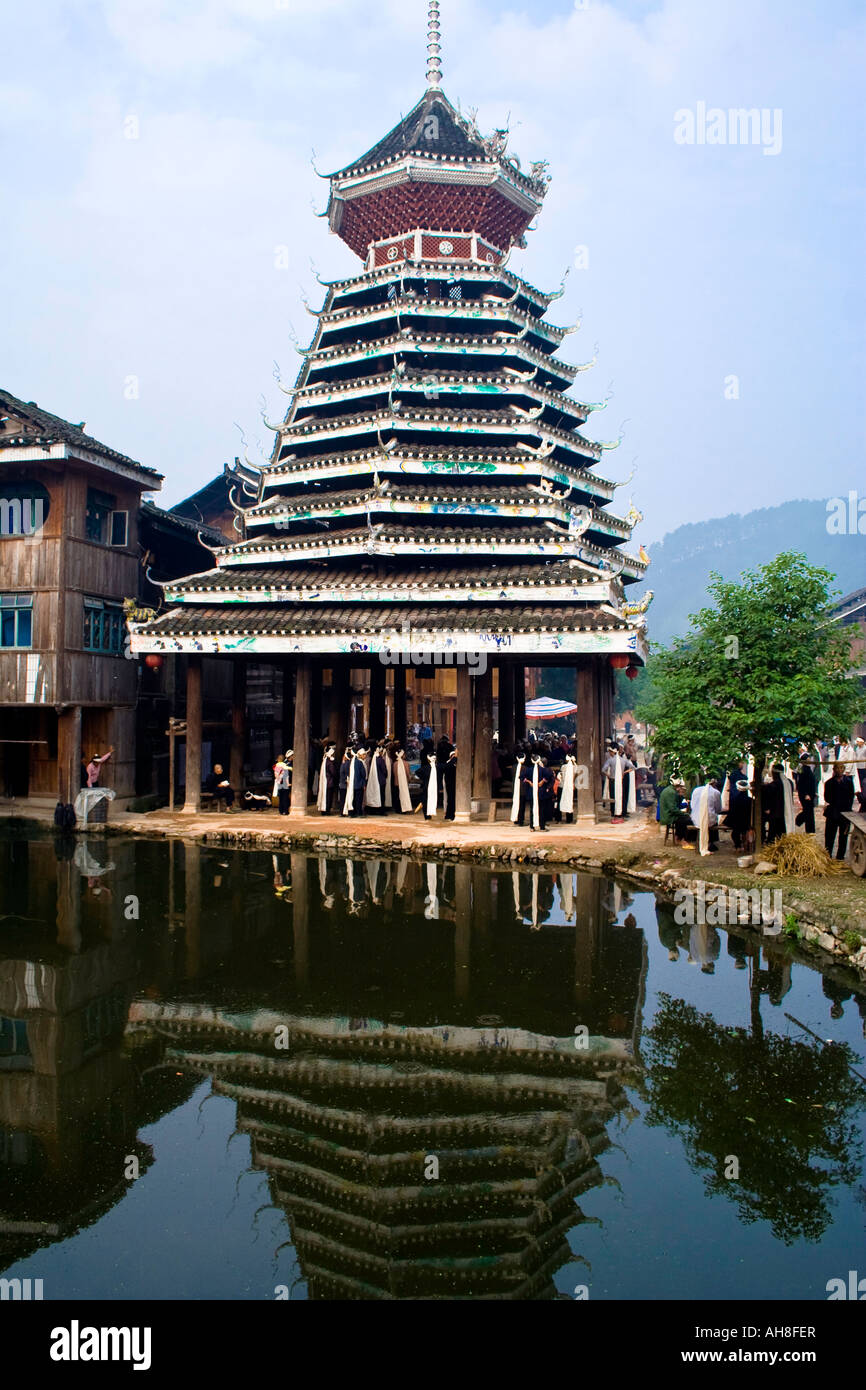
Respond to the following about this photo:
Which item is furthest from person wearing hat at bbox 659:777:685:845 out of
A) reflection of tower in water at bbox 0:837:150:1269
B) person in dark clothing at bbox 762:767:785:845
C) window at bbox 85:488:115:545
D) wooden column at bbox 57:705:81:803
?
window at bbox 85:488:115:545

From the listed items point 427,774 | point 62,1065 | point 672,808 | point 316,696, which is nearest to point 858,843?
point 672,808

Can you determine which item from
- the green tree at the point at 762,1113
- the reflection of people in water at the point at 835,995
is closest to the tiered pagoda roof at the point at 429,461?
the reflection of people in water at the point at 835,995

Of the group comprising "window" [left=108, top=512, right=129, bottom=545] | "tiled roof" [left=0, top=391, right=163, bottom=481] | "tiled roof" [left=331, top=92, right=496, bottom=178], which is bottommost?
"window" [left=108, top=512, right=129, bottom=545]

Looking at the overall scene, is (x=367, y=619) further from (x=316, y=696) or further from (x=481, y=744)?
(x=316, y=696)

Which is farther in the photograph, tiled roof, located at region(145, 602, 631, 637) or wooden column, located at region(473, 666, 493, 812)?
wooden column, located at region(473, 666, 493, 812)

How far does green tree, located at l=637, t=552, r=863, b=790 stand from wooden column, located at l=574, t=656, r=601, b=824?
4.96 metres

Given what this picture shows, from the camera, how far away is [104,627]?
24688 millimetres

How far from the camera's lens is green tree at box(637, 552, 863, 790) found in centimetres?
1434

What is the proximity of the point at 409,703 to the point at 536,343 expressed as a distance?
19022 mm

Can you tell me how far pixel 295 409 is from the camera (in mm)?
25766

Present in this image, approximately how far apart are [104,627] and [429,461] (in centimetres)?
1004

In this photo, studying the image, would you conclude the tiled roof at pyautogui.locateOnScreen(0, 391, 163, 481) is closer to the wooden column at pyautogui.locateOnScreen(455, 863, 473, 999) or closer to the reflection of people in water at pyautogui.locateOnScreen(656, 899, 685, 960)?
the wooden column at pyautogui.locateOnScreen(455, 863, 473, 999)
